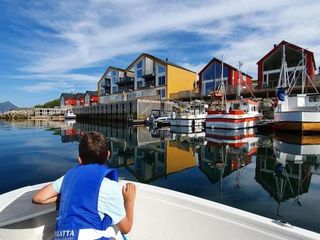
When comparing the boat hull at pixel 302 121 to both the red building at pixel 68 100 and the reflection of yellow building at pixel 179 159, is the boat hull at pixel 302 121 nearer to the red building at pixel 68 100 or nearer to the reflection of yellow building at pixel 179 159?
the reflection of yellow building at pixel 179 159

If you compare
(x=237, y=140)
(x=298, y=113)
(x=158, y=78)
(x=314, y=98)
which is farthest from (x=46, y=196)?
(x=158, y=78)

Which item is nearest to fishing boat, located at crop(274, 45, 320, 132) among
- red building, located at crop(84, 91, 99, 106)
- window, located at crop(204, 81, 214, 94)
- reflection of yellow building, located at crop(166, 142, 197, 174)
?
reflection of yellow building, located at crop(166, 142, 197, 174)

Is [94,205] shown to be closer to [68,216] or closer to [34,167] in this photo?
[68,216]

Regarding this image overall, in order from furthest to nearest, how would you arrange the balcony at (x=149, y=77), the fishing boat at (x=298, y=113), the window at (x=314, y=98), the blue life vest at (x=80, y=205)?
the balcony at (x=149, y=77)
the window at (x=314, y=98)
the fishing boat at (x=298, y=113)
the blue life vest at (x=80, y=205)

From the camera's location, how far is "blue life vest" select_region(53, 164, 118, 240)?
1849 mm

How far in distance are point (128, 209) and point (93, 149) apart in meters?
0.57

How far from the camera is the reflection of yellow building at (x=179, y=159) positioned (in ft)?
30.4

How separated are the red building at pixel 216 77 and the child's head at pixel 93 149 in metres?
35.7

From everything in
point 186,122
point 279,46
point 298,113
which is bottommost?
point 186,122

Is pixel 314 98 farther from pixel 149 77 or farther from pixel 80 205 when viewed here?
pixel 149 77

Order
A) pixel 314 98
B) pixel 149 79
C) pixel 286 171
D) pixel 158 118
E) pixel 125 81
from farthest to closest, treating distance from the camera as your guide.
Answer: pixel 125 81 < pixel 149 79 < pixel 158 118 < pixel 314 98 < pixel 286 171

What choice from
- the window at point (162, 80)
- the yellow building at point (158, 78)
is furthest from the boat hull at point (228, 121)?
the window at point (162, 80)

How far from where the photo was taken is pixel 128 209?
7.01 feet

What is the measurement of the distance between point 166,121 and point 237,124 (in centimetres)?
1053
